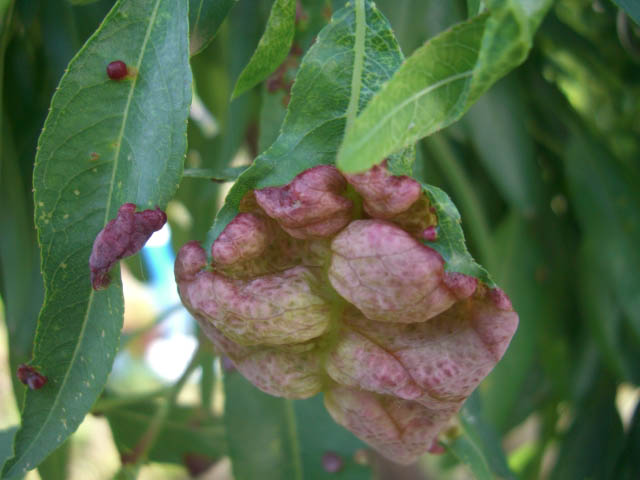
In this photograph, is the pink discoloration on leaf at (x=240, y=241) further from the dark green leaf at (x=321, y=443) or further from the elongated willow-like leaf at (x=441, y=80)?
the dark green leaf at (x=321, y=443)

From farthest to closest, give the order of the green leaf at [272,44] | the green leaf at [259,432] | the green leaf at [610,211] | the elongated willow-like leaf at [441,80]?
the green leaf at [610,211]
the green leaf at [259,432]
the green leaf at [272,44]
the elongated willow-like leaf at [441,80]

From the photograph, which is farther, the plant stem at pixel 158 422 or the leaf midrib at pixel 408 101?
the plant stem at pixel 158 422

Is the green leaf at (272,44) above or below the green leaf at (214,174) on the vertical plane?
above

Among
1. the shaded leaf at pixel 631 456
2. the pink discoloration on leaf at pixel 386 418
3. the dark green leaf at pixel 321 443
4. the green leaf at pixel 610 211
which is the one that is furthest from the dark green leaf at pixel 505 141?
the pink discoloration on leaf at pixel 386 418

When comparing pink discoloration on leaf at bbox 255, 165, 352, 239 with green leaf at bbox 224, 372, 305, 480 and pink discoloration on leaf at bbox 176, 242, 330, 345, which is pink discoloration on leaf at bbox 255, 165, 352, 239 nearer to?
pink discoloration on leaf at bbox 176, 242, 330, 345

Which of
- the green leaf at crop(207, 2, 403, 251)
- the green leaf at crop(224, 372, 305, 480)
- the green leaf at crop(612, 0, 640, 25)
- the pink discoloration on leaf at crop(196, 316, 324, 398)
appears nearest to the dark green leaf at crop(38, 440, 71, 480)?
the green leaf at crop(224, 372, 305, 480)

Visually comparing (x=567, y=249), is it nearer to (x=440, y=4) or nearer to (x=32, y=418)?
(x=440, y=4)

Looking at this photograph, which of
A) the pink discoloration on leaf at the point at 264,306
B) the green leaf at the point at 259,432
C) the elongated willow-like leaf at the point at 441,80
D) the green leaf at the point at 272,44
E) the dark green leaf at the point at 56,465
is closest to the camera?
the elongated willow-like leaf at the point at 441,80
